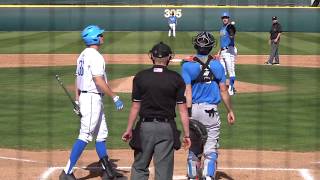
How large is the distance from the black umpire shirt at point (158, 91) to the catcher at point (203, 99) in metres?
0.68

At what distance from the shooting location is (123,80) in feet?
58.5

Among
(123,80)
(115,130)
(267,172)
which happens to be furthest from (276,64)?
(267,172)

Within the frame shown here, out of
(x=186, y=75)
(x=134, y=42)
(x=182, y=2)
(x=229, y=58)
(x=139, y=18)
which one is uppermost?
(x=182, y=2)

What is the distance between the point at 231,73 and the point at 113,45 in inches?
734

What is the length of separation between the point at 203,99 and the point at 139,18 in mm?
35003

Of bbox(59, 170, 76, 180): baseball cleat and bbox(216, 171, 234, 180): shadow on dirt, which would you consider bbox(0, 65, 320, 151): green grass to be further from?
bbox(59, 170, 76, 180): baseball cleat

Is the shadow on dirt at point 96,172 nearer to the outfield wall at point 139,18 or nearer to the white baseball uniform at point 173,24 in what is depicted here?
the white baseball uniform at point 173,24

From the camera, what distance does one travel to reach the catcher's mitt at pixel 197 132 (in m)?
6.70

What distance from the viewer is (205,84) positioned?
6848mm

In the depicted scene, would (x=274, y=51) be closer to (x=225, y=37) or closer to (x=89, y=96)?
(x=225, y=37)

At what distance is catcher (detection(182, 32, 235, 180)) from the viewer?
6766mm

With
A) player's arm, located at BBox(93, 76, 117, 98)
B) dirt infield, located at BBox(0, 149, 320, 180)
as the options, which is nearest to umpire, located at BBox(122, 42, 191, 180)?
player's arm, located at BBox(93, 76, 117, 98)

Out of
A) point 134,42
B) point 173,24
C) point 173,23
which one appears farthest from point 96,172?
point 173,23

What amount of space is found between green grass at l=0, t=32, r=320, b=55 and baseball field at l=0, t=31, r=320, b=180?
3492 millimetres
